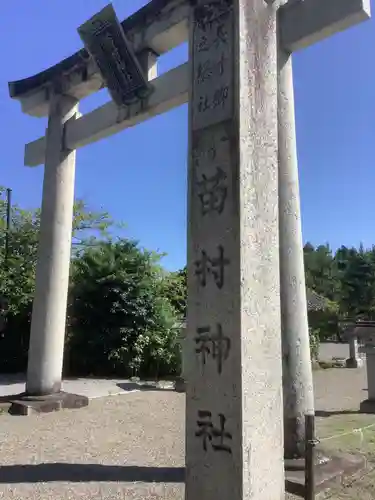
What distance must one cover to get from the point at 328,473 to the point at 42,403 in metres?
4.88

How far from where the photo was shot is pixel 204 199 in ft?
11.2

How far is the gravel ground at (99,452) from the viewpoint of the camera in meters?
4.30

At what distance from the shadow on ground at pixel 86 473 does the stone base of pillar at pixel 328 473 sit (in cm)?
108

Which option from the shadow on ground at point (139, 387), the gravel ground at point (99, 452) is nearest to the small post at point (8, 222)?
the shadow on ground at point (139, 387)

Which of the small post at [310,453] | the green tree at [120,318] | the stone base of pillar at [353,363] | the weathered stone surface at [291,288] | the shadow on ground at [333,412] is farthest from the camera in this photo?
the stone base of pillar at [353,363]

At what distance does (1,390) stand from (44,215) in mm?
4279

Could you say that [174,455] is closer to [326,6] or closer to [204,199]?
[204,199]

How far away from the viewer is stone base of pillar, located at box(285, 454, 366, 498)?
4141mm

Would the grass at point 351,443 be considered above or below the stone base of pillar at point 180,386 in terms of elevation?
below

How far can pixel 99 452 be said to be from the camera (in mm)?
5566

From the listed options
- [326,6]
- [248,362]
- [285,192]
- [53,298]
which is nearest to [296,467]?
[248,362]

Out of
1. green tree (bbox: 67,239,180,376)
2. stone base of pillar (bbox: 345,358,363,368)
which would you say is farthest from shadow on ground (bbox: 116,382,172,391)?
stone base of pillar (bbox: 345,358,363,368)

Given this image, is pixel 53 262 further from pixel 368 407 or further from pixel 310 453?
pixel 368 407

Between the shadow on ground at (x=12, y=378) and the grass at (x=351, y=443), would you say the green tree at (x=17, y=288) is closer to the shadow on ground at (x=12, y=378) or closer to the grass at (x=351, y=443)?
the shadow on ground at (x=12, y=378)
